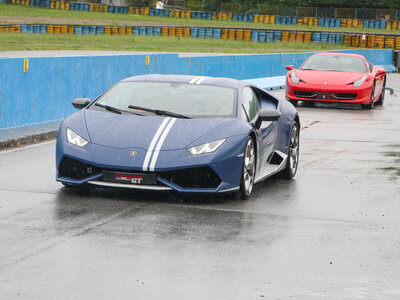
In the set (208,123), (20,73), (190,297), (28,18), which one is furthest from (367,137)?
(28,18)

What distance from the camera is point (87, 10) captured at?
93.8m

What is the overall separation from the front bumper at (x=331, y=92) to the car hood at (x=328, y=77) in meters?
0.12

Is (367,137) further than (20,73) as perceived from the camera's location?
Yes

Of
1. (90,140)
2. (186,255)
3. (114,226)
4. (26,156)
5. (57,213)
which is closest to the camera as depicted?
(186,255)

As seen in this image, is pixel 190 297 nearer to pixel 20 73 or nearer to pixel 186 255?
pixel 186 255

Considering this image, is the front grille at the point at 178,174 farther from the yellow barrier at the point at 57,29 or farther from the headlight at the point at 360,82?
the yellow barrier at the point at 57,29

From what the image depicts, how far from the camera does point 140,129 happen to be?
8.98 metres

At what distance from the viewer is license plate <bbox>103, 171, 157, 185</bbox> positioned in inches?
336

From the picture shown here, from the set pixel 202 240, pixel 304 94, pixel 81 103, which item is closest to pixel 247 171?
pixel 81 103

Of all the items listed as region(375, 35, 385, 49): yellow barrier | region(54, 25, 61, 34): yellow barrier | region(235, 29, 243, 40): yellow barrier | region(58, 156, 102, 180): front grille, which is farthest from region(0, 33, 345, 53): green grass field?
region(58, 156, 102, 180): front grille

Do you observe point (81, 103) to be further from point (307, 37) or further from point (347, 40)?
point (307, 37)

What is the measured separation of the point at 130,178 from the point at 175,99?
143 cm

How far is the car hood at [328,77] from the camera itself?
22.2 metres

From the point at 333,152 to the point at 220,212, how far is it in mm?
5439
